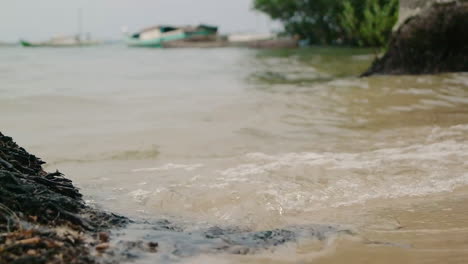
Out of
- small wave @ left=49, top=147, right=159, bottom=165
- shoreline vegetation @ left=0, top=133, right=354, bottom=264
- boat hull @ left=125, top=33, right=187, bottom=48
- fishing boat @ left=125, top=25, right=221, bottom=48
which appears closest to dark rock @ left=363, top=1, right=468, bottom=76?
small wave @ left=49, top=147, right=159, bottom=165

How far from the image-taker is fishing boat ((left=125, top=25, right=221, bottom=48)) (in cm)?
5056

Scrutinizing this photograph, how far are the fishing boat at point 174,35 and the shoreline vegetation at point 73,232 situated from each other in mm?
47237

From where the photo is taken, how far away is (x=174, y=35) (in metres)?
53.6

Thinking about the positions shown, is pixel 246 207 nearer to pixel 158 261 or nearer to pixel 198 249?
pixel 198 249

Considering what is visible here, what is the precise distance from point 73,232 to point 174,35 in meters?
52.9

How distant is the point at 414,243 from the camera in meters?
2.30

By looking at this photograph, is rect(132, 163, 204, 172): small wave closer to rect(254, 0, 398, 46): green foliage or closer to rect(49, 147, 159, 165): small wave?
rect(49, 147, 159, 165): small wave

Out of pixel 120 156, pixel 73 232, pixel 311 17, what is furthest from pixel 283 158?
pixel 311 17

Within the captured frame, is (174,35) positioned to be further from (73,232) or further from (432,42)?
(73,232)

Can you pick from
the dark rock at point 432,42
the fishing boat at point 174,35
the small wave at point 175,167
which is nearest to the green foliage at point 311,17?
the fishing boat at point 174,35

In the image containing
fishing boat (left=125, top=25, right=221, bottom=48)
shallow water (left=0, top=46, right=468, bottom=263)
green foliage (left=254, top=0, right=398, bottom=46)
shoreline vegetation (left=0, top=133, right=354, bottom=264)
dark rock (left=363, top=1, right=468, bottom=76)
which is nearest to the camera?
shoreline vegetation (left=0, top=133, right=354, bottom=264)

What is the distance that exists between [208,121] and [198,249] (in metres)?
4.40

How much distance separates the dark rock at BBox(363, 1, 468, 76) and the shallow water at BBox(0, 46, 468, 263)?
4.42 ft

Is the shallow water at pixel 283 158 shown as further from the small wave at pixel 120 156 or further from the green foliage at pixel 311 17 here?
the green foliage at pixel 311 17
